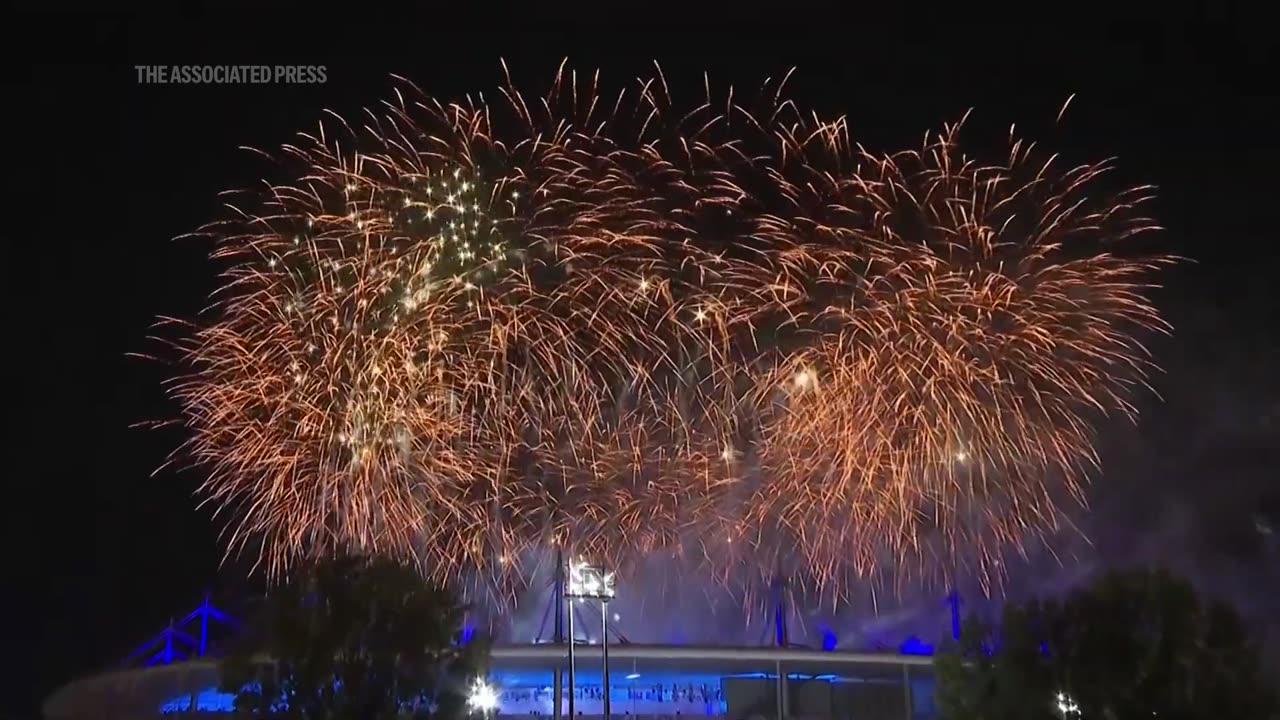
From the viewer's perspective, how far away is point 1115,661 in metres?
25.9

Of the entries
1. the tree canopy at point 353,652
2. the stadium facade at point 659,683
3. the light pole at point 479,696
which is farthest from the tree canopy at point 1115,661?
the stadium facade at point 659,683

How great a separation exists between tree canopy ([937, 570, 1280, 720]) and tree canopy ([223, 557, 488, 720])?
37.2 feet

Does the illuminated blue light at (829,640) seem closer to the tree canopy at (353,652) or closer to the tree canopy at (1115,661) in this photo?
the tree canopy at (1115,661)

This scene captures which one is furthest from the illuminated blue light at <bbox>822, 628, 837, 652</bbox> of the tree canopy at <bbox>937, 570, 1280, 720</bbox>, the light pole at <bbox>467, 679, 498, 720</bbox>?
the light pole at <bbox>467, 679, 498, 720</bbox>

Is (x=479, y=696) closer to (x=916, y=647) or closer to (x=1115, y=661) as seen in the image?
(x=1115, y=661)

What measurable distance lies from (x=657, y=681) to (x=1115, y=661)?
2280 centimetres

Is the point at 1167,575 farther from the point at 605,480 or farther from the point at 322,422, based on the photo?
the point at 322,422

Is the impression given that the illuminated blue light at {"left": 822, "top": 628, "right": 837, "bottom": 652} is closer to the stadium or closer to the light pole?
the stadium

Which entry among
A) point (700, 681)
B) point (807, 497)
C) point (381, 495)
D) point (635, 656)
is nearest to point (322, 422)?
point (381, 495)

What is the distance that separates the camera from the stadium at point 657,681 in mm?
42625

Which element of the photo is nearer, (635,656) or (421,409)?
(421,409)

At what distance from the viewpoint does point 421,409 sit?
29.9 meters

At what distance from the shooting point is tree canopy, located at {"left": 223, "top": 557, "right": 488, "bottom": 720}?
23844 millimetres

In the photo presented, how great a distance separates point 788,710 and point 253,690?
25.5 metres
